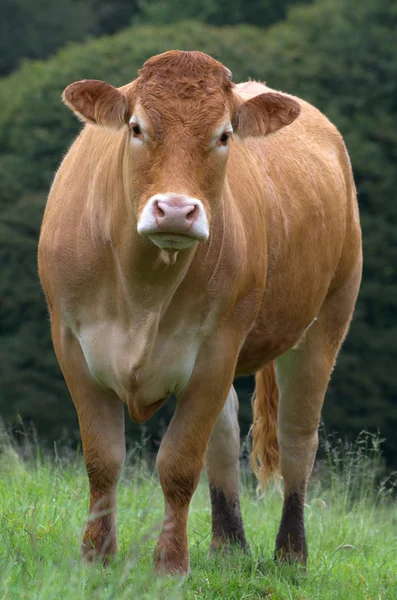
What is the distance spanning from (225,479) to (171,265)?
1.88 m

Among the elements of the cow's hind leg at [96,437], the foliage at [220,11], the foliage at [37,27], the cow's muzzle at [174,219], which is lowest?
the foliage at [37,27]

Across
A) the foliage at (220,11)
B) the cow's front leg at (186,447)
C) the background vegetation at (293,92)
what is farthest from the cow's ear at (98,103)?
the foliage at (220,11)

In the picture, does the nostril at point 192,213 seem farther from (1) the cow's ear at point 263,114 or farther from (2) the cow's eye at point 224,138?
(1) the cow's ear at point 263,114

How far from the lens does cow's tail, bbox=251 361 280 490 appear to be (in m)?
7.50

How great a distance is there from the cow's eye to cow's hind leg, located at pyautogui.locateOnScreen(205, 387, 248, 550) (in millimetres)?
2127

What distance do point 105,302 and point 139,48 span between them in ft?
57.1

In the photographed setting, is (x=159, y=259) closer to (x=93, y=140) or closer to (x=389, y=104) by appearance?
(x=93, y=140)

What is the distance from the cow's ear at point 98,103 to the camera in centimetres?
511

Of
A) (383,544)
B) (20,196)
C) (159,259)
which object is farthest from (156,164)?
(20,196)

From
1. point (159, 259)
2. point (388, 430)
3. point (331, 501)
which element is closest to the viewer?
point (159, 259)

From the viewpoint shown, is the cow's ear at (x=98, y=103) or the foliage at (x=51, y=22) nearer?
the cow's ear at (x=98, y=103)

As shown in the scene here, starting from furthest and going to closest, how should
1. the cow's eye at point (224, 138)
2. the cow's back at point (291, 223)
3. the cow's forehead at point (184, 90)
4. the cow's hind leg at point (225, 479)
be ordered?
the cow's hind leg at point (225, 479)
the cow's back at point (291, 223)
the cow's eye at point (224, 138)
the cow's forehead at point (184, 90)

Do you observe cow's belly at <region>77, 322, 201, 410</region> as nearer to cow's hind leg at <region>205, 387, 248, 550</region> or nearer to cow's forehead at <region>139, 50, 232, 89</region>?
cow's forehead at <region>139, 50, 232, 89</region>

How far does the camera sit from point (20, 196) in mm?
21047
